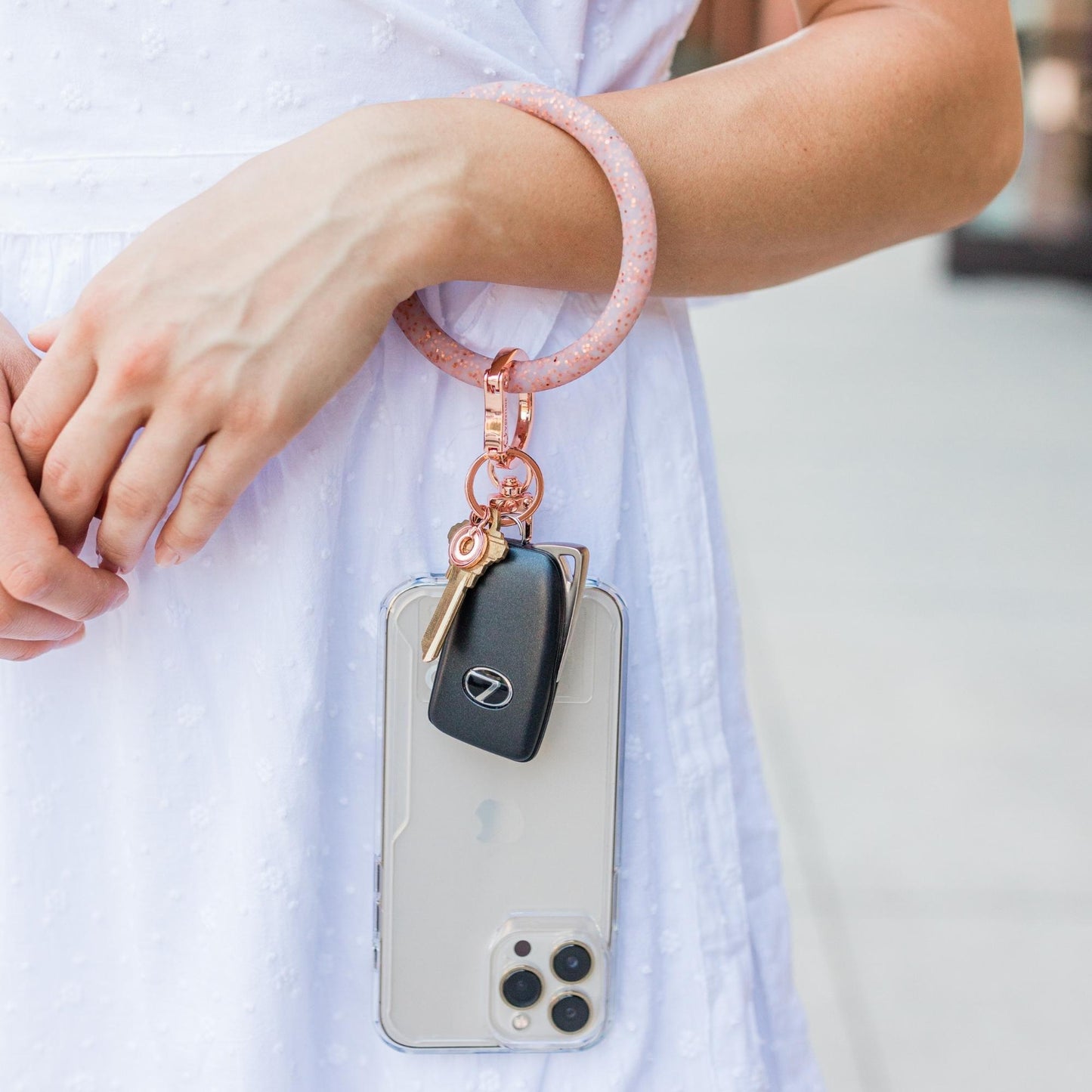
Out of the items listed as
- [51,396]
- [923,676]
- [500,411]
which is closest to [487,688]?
[500,411]

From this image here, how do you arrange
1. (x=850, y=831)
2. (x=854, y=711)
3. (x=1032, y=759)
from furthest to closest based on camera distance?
1. (x=854, y=711)
2. (x=1032, y=759)
3. (x=850, y=831)

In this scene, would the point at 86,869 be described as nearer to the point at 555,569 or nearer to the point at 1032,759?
→ the point at 555,569

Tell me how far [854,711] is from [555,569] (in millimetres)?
1960

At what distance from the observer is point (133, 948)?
0.63 meters

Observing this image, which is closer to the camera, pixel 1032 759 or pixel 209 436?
pixel 209 436

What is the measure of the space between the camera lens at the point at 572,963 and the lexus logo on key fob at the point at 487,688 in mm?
138

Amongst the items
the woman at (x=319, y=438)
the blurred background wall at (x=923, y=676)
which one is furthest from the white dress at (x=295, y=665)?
the blurred background wall at (x=923, y=676)

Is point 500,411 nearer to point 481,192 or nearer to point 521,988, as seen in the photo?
point 481,192

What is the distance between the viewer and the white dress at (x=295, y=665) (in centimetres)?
58

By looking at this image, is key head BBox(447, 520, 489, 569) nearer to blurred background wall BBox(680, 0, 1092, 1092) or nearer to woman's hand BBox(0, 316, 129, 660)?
woman's hand BBox(0, 316, 129, 660)

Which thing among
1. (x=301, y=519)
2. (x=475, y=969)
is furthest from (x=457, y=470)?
(x=475, y=969)

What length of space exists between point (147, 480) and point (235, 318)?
0.08 metres

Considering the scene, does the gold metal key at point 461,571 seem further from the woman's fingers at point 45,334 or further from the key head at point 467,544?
the woman's fingers at point 45,334

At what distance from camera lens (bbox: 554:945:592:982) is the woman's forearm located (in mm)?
323
